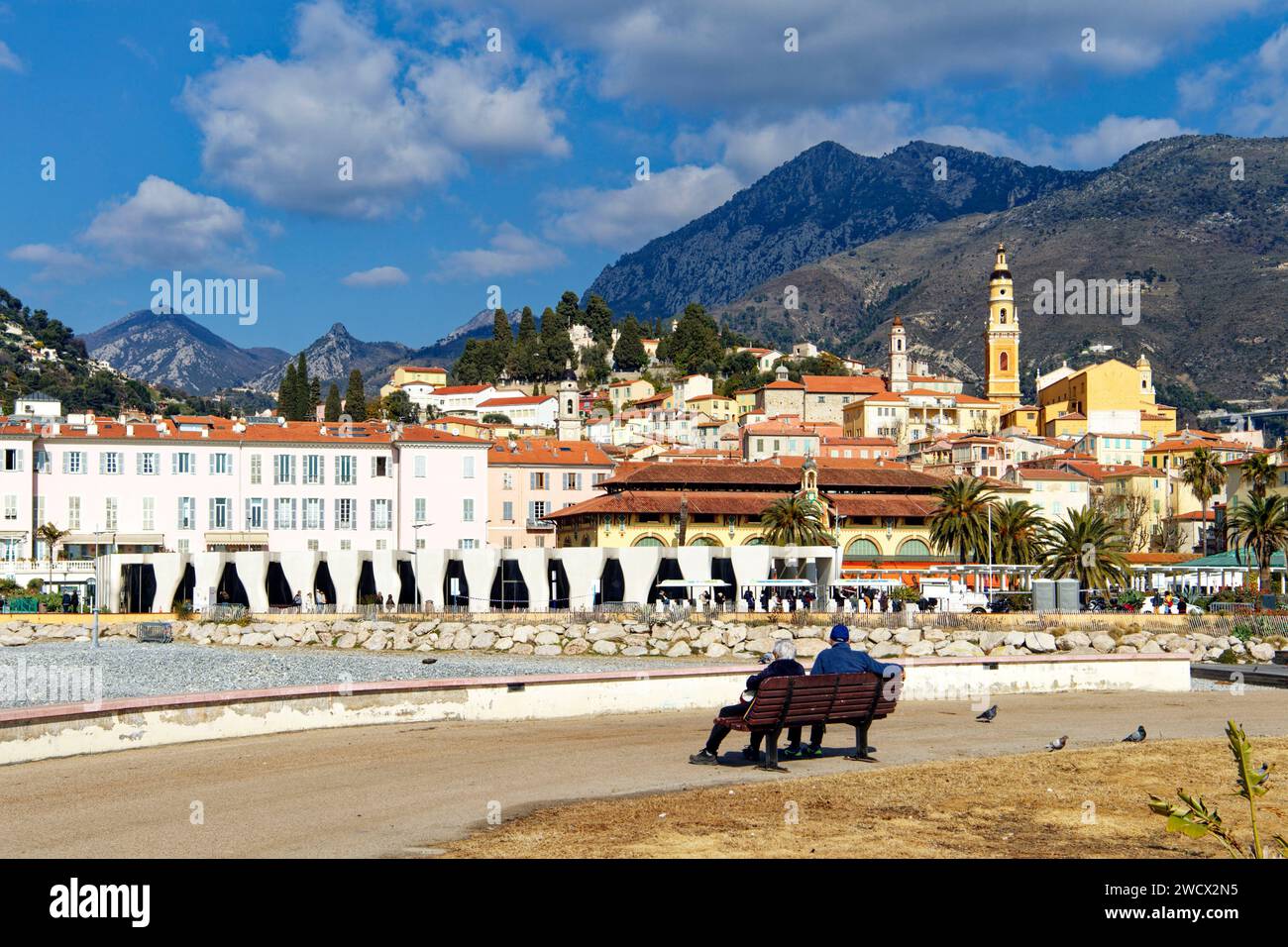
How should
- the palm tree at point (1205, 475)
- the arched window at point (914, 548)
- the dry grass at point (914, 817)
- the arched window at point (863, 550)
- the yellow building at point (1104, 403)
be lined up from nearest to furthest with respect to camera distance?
the dry grass at point (914, 817)
the arched window at point (863, 550)
the arched window at point (914, 548)
the palm tree at point (1205, 475)
the yellow building at point (1104, 403)

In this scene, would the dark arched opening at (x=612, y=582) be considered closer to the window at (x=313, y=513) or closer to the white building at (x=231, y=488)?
the white building at (x=231, y=488)

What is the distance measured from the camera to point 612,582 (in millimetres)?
61625

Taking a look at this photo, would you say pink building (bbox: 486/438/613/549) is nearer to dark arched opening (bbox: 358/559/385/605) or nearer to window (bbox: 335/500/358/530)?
window (bbox: 335/500/358/530)

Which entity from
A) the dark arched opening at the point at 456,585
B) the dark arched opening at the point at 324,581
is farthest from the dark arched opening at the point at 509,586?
the dark arched opening at the point at 324,581

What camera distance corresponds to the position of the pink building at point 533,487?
7950 centimetres

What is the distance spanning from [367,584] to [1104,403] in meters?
105

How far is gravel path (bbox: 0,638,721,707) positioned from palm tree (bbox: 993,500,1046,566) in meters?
26.5

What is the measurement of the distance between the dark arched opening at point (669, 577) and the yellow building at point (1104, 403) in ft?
291

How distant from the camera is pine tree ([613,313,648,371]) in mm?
190000

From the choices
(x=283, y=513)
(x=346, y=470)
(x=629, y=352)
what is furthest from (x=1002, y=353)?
(x=283, y=513)

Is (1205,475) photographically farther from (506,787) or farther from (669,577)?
(506,787)

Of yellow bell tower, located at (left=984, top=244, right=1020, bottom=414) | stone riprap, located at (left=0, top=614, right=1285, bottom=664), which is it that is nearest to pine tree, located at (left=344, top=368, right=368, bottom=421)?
yellow bell tower, located at (left=984, top=244, right=1020, bottom=414)

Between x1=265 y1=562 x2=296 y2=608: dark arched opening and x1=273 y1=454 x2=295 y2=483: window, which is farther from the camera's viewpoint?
x1=273 y1=454 x2=295 y2=483: window
